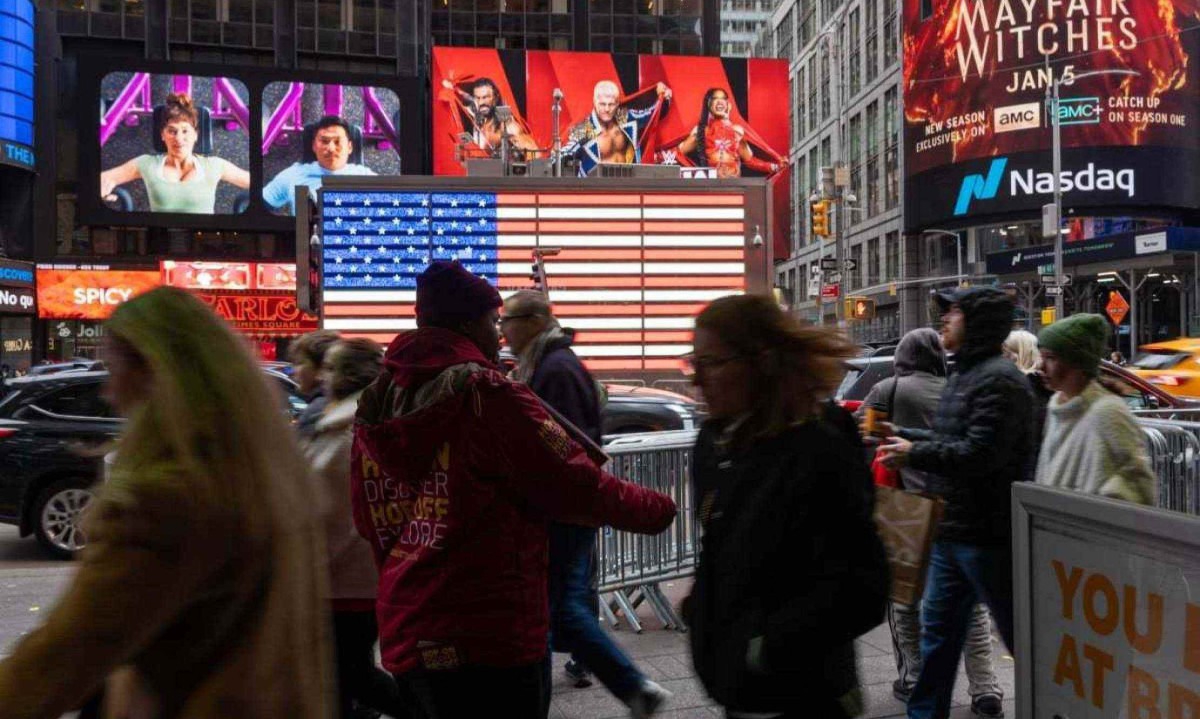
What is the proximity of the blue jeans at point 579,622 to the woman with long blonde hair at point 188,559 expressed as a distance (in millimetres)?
2758

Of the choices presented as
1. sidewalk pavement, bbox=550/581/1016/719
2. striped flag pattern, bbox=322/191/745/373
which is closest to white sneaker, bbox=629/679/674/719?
sidewalk pavement, bbox=550/581/1016/719

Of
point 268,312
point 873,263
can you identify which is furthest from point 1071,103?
point 268,312

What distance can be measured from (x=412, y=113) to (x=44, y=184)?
17.6 meters

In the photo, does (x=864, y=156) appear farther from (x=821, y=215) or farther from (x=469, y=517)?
(x=469, y=517)

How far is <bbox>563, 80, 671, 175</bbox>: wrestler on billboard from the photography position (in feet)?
172

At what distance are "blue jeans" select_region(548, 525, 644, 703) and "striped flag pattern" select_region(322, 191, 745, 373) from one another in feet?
54.0

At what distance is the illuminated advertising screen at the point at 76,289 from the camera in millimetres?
50219

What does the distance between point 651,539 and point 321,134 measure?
47.8 meters

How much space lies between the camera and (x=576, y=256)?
867 inches

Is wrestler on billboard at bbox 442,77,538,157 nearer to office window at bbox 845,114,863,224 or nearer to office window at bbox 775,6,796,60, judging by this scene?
office window at bbox 845,114,863,224

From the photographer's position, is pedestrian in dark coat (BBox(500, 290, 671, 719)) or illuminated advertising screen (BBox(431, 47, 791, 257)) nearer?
pedestrian in dark coat (BBox(500, 290, 671, 719))

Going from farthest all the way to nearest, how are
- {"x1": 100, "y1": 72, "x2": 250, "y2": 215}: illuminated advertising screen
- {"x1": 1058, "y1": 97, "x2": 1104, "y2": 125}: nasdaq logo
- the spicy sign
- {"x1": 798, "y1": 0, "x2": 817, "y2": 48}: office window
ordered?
{"x1": 798, "y1": 0, "x2": 817, "y2": 48}: office window < the spicy sign < {"x1": 1058, "y1": 97, "x2": 1104, "y2": 125}: nasdaq logo < {"x1": 100, "y1": 72, "x2": 250, "y2": 215}: illuminated advertising screen

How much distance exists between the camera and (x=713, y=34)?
61656 mm

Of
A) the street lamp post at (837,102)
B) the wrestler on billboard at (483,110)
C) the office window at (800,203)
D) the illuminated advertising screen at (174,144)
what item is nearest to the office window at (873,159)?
the street lamp post at (837,102)
